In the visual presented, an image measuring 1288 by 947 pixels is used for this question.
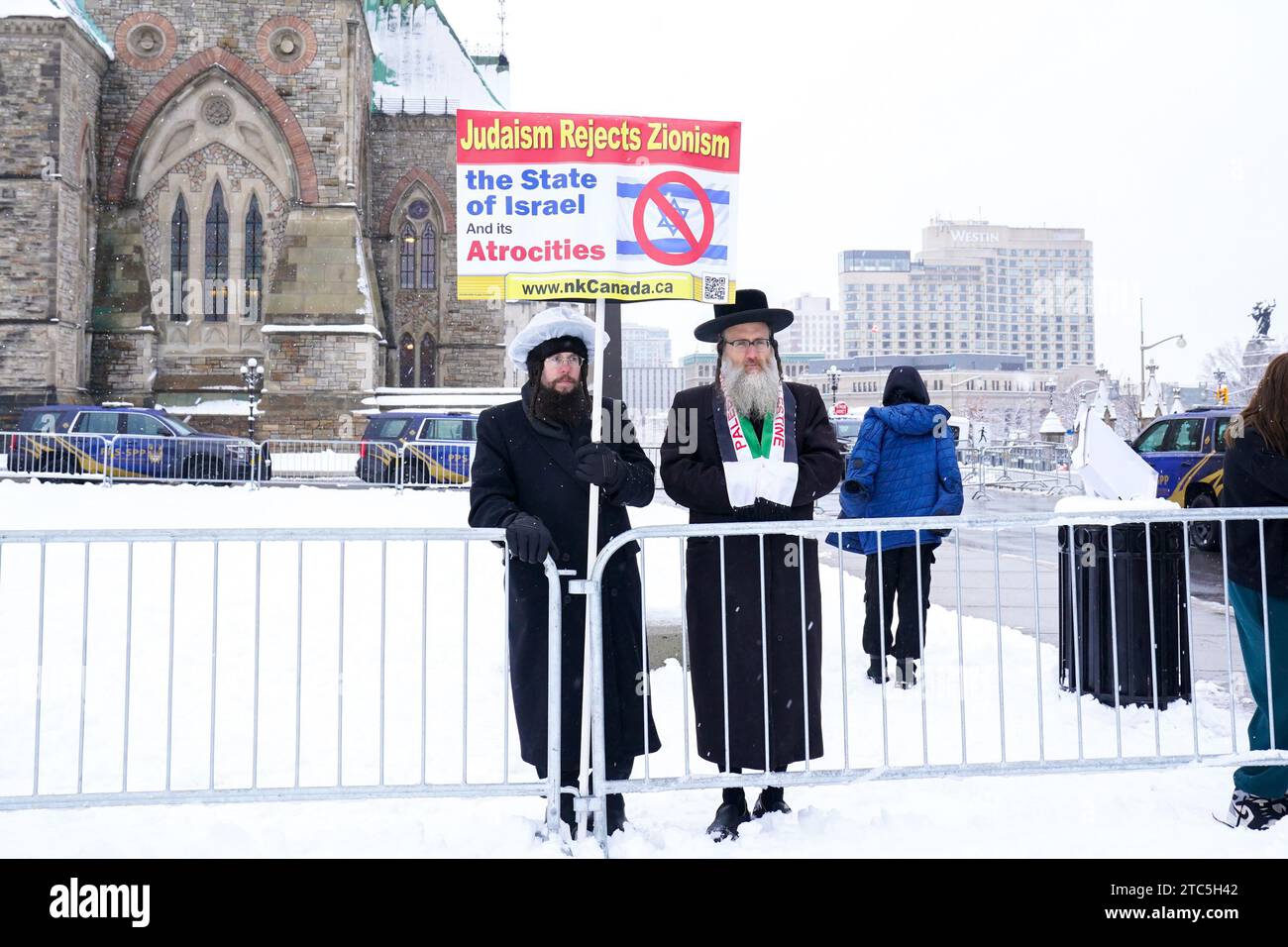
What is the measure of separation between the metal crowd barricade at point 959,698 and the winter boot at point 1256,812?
5.8 inches

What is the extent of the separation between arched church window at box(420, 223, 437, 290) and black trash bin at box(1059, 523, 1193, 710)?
3268 cm

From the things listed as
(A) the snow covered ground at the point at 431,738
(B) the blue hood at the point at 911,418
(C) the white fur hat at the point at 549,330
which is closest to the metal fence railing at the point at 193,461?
(A) the snow covered ground at the point at 431,738

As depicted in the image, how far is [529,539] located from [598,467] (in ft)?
1.10

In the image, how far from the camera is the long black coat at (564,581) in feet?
12.1

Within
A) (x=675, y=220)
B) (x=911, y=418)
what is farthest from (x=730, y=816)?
(x=911, y=418)

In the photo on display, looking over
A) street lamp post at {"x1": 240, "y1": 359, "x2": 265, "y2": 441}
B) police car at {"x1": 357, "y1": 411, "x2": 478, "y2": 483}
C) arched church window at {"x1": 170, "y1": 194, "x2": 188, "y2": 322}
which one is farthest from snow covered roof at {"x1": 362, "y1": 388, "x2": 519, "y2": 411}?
police car at {"x1": 357, "y1": 411, "x2": 478, "y2": 483}

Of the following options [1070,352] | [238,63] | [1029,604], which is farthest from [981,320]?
[1029,604]

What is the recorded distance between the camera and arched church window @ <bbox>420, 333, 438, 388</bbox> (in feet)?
119

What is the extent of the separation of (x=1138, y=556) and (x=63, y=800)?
15.8ft

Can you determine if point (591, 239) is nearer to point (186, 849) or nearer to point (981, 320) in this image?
point (186, 849)

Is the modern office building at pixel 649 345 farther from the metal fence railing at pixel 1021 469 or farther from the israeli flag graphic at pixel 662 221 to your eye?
the israeli flag graphic at pixel 662 221

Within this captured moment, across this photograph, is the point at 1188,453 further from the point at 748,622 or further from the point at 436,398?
the point at 436,398

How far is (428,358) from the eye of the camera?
119 ft

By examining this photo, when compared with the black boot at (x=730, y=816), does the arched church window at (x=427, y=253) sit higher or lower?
higher
